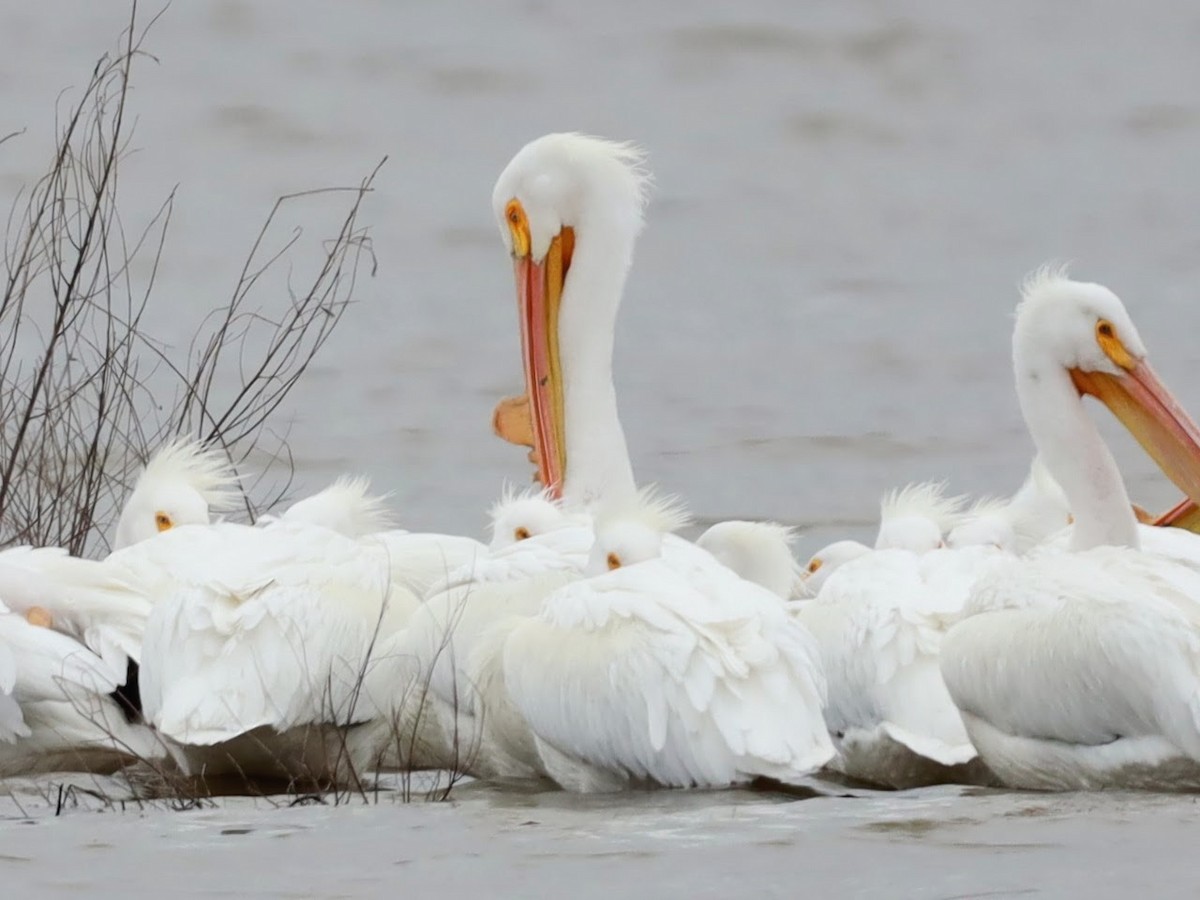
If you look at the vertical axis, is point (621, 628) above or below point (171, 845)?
above

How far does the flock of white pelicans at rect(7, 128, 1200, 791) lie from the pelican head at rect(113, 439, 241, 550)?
0.52 ft

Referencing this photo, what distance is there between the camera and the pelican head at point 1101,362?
6895mm

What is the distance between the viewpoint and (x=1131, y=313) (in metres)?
15.7

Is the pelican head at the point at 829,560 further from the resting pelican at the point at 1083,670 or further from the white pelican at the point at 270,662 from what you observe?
the white pelican at the point at 270,662

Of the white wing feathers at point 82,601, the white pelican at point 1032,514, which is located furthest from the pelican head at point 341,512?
the white pelican at point 1032,514

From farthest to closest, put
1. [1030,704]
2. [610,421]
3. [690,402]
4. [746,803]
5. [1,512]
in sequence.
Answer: [690,402] < [610,421] < [1,512] < [1030,704] < [746,803]

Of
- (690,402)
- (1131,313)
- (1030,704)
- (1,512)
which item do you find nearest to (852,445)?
(690,402)

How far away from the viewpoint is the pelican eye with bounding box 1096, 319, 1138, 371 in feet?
22.7

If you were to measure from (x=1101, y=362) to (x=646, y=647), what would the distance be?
200 centimetres

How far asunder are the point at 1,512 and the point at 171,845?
2.65 m

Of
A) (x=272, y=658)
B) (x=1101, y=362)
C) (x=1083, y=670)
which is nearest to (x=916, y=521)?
(x=1101, y=362)

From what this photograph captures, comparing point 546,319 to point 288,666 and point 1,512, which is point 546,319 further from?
point 288,666

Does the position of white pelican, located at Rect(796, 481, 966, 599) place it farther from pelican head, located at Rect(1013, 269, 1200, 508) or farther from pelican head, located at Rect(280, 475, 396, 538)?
pelican head, located at Rect(280, 475, 396, 538)

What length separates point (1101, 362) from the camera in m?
6.93
